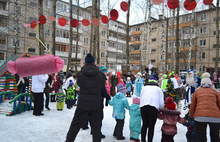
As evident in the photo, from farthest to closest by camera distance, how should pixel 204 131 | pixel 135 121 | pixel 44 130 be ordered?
pixel 44 130 < pixel 135 121 < pixel 204 131

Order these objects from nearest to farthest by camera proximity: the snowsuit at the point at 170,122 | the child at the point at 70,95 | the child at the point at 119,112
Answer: the snowsuit at the point at 170,122
the child at the point at 119,112
the child at the point at 70,95

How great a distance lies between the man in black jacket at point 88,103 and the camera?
3.41 m

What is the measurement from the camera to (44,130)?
4.84 meters

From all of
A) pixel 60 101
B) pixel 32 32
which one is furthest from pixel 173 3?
pixel 32 32

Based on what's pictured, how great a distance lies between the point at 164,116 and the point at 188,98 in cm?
316

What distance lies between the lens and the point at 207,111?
3.24 meters

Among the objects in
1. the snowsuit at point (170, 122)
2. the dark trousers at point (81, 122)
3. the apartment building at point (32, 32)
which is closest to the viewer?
the dark trousers at point (81, 122)

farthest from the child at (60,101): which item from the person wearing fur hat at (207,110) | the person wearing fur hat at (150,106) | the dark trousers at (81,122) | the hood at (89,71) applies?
the person wearing fur hat at (207,110)

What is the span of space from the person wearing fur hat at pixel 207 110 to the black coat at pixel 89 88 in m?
2.12

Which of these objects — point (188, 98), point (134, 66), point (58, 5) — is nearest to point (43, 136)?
point (188, 98)

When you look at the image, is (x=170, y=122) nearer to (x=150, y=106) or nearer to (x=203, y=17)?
(x=150, y=106)

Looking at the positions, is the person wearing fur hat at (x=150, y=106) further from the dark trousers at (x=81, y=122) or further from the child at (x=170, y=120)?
the dark trousers at (x=81, y=122)

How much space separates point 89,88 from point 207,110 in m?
2.44

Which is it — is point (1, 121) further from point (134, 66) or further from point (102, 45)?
point (134, 66)
